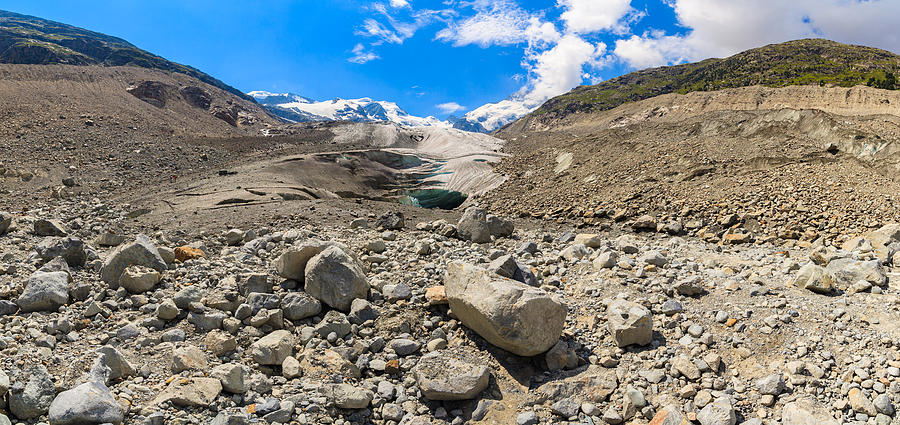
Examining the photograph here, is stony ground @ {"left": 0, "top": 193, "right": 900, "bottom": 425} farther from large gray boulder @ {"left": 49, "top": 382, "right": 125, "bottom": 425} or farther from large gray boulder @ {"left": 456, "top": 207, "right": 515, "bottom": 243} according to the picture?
large gray boulder @ {"left": 456, "top": 207, "right": 515, "bottom": 243}

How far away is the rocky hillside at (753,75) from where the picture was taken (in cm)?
7541

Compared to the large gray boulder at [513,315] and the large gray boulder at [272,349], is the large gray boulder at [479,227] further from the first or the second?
the large gray boulder at [272,349]

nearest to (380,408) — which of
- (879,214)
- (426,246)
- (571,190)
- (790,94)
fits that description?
(426,246)

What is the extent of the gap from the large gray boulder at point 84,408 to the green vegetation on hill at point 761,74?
3473 inches

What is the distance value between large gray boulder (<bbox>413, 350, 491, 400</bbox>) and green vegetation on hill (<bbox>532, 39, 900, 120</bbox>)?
84.5 m

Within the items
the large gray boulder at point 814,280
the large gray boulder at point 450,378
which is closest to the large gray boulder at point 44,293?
the large gray boulder at point 450,378

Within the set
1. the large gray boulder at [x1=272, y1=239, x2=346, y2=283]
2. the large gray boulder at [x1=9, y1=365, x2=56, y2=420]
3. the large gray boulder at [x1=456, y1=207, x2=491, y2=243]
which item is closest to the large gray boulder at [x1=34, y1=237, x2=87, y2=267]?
the large gray boulder at [x1=272, y1=239, x2=346, y2=283]

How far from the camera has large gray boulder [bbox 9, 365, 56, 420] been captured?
14.2 feet

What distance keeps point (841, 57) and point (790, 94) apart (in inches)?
1849

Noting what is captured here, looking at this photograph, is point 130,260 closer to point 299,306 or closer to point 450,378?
point 299,306

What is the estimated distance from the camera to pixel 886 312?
630 cm

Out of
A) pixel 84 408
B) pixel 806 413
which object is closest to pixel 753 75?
pixel 806 413

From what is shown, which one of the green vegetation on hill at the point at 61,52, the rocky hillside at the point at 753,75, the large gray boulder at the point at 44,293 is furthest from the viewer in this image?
the green vegetation on hill at the point at 61,52

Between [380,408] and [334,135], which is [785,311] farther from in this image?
[334,135]
